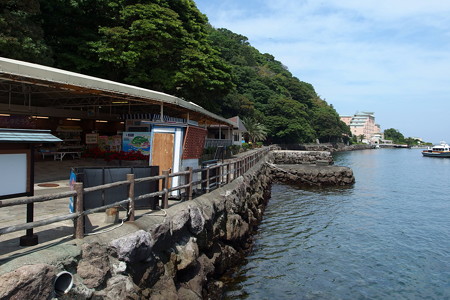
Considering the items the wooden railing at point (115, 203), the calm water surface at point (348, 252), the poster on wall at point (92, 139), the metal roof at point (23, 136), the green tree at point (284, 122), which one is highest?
the green tree at point (284, 122)

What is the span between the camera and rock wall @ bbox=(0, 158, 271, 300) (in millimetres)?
4230

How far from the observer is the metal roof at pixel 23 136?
15.6 ft

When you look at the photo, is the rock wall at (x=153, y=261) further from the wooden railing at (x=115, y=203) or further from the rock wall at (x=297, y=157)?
the rock wall at (x=297, y=157)

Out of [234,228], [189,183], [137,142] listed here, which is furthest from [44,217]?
[137,142]

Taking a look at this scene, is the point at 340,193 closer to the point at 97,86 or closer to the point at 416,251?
the point at 416,251

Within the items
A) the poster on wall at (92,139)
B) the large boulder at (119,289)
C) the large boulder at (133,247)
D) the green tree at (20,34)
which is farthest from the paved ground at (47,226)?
the green tree at (20,34)

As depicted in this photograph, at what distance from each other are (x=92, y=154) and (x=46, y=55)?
603 cm

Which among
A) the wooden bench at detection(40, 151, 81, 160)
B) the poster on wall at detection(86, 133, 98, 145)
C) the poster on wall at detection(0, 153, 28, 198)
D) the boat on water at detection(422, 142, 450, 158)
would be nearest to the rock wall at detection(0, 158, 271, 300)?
the poster on wall at detection(0, 153, 28, 198)

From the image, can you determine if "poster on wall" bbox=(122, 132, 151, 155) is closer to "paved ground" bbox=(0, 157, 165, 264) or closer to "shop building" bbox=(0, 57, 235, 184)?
"shop building" bbox=(0, 57, 235, 184)

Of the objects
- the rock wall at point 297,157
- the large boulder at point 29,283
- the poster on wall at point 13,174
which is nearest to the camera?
the large boulder at point 29,283

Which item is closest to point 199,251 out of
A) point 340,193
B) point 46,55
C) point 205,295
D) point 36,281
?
point 205,295

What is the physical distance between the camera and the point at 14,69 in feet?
26.8

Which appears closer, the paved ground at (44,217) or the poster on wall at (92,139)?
the paved ground at (44,217)

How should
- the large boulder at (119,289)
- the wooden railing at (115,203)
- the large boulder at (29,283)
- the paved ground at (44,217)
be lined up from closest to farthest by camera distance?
the large boulder at (29,283) < the wooden railing at (115,203) < the large boulder at (119,289) < the paved ground at (44,217)
